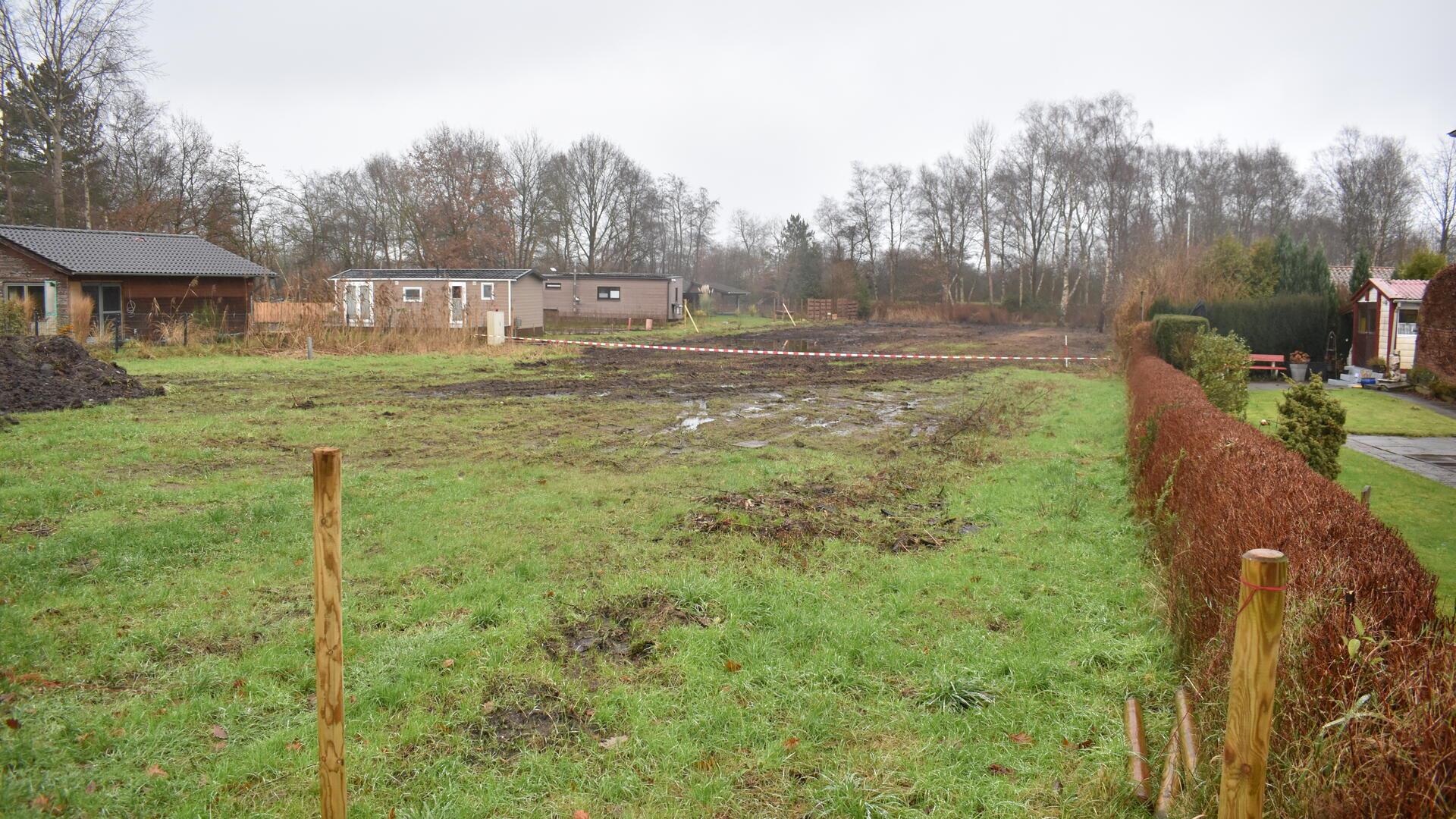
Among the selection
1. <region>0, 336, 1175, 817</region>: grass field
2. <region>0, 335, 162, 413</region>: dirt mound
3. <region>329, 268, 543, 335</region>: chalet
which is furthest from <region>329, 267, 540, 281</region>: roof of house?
<region>0, 336, 1175, 817</region>: grass field

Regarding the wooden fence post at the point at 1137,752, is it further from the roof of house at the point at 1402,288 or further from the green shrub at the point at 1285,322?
the green shrub at the point at 1285,322

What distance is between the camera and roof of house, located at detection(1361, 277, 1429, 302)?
74.0ft

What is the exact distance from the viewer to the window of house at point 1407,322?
22.5 metres

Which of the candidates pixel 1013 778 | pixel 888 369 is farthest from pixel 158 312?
pixel 1013 778

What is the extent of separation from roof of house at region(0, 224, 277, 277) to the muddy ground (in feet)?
45.8

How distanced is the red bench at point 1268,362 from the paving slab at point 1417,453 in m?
11.4

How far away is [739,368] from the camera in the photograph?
24.8 metres

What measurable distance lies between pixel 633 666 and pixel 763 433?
8316 millimetres

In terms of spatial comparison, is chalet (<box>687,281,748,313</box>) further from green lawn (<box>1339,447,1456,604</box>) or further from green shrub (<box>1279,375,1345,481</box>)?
green shrub (<box>1279,375,1345,481</box>)

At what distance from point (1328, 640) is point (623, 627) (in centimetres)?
353

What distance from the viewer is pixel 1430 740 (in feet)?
7.29

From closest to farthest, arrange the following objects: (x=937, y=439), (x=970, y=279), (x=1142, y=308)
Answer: (x=937, y=439)
(x=1142, y=308)
(x=970, y=279)

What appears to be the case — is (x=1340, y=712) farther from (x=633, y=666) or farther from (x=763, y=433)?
(x=763, y=433)

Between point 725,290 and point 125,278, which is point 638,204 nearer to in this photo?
point 725,290
